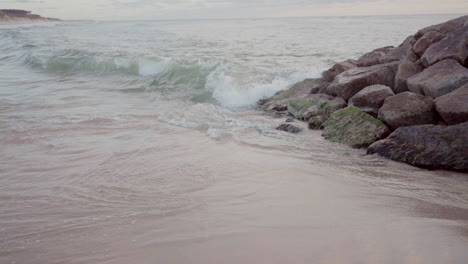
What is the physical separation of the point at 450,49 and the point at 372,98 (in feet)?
4.59

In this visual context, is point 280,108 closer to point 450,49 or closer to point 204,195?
point 450,49

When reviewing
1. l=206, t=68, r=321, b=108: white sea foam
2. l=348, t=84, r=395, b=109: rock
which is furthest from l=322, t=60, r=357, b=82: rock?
l=348, t=84, r=395, b=109: rock

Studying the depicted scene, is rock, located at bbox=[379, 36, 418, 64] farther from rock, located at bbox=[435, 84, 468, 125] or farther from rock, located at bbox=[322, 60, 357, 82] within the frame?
rock, located at bbox=[435, 84, 468, 125]

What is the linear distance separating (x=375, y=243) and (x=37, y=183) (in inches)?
116

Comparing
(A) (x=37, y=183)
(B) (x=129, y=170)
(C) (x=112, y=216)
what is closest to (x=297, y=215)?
(C) (x=112, y=216)

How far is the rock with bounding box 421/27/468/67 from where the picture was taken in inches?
235

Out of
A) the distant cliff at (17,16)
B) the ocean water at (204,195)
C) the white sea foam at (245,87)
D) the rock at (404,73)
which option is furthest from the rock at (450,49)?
the distant cliff at (17,16)

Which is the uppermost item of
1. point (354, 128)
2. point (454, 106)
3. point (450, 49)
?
point (450, 49)

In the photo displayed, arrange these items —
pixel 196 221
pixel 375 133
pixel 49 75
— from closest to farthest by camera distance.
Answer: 1. pixel 196 221
2. pixel 375 133
3. pixel 49 75

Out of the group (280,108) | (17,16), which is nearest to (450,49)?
(280,108)

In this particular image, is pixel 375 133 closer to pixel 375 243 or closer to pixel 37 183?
pixel 375 243

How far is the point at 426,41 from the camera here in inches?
279

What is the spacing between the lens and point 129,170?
4164mm

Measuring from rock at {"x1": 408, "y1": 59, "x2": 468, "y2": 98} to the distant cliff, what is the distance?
7872cm
